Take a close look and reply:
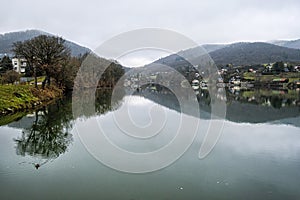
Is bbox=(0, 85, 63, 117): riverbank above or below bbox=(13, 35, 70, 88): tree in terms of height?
below

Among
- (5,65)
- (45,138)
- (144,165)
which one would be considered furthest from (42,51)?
(5,65)

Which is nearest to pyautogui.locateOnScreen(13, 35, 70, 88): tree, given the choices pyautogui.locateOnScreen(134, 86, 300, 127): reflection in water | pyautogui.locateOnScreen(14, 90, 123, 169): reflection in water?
pyautogui.locateOnScreen(134, 86, 300, 127): reflection in water

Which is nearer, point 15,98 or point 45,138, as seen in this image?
point 45,138

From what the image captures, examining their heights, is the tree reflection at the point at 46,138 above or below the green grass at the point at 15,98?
below

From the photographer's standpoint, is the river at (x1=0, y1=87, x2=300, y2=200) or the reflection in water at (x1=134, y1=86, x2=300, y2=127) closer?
the river at (x1=0, y1=87, x2=300, y2=200)

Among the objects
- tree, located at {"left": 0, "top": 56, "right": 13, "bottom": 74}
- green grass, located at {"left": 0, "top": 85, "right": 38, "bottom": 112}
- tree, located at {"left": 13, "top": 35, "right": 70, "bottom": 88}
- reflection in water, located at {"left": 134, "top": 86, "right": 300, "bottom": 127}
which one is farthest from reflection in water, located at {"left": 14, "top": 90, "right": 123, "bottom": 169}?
tree, located at {"left": 0, "top": 56, "right": 13, "bottom": 74}

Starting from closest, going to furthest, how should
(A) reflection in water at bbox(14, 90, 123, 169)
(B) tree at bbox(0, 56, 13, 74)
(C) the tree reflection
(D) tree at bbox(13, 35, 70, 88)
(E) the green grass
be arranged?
(A) reflection in water at bbox(14, 90, 123, 169), (C) the tree reflection, (E) the green grass, (D) tree at bbox(13, 35, 70, 88), (B) tree at bbox(0, 56, 13, 74)

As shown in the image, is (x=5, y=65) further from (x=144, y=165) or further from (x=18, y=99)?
(x=144, y=165)

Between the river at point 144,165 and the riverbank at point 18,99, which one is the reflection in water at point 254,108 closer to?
the river at point 144,165

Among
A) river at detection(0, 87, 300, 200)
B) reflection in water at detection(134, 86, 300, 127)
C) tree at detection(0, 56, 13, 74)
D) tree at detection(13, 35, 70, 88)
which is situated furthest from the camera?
tree at detection(0, 56, 13, 74)

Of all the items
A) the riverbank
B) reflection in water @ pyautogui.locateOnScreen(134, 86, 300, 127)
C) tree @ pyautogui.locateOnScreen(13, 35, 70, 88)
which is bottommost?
reflection in water @ pyautogui.locateOnScreen(134, 86, 300, 127)

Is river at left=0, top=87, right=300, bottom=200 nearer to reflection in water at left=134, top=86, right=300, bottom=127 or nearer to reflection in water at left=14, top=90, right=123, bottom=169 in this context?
reflection in water at left=14, top=90, right=123, bottom=169

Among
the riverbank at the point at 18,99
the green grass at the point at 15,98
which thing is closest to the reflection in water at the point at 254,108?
the riverbank at the point at 18,99

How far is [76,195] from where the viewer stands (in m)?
6.70
